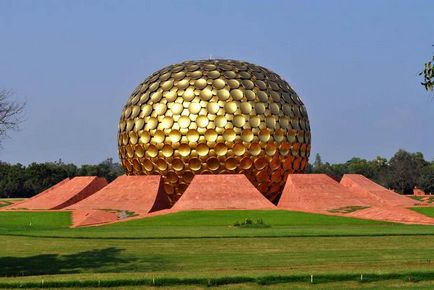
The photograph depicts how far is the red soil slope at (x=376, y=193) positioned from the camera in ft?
140

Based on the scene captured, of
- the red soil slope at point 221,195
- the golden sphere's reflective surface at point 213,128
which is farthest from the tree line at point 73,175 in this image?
the red soil slope at point 221,195

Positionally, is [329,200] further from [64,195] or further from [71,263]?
[71,263]

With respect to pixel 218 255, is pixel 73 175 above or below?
above

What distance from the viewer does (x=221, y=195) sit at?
1462 inches

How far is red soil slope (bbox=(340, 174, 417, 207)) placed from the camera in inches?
1676

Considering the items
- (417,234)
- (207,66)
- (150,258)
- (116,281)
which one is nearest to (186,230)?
(150,258)

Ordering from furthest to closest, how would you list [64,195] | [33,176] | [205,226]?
[33,176] → [64,195] → [205,226]

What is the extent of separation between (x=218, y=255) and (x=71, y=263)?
452 centimetres

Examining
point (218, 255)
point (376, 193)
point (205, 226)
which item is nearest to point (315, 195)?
point (376, 193)

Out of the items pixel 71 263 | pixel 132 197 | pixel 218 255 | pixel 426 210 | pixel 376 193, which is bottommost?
pixel 71 263

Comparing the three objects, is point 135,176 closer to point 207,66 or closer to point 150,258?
point 207,66

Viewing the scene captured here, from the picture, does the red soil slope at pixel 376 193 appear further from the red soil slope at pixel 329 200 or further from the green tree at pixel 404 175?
the green tree at pixel 404 175

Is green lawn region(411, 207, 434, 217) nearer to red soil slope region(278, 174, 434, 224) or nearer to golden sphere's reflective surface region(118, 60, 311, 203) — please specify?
red soil slope region(278, 174, 434, 224)

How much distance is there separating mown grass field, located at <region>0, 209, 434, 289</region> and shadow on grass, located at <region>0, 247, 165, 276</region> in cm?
3
